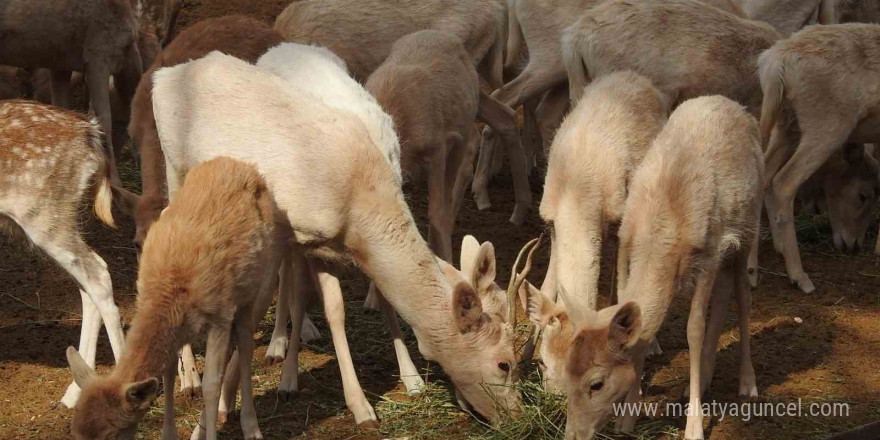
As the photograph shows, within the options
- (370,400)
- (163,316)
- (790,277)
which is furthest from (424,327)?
(790,277)

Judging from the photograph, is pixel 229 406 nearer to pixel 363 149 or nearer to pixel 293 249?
pixel 293 249

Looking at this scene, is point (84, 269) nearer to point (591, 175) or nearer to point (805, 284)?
point (591, 175)

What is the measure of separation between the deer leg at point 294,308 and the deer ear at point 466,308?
110 cm

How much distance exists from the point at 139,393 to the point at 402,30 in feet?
16.7

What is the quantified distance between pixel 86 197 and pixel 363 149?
174 cm

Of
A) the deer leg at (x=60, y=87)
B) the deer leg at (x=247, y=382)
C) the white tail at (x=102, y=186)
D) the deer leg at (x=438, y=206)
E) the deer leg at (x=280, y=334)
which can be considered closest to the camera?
the deer leg at (x=247, y=382)

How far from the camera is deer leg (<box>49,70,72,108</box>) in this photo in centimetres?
1052

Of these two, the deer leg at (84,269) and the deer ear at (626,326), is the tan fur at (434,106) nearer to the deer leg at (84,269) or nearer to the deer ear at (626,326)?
the deer leg at (84,269)

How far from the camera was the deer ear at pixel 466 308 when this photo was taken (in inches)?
237

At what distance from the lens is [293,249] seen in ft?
21.7

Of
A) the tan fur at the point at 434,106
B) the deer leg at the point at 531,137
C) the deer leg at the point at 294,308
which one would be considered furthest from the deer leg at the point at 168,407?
the deer leg at the point at 531,137

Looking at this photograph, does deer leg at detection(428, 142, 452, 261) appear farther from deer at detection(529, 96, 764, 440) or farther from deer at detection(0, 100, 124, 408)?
deer at detection(0, 100, 124, 408)

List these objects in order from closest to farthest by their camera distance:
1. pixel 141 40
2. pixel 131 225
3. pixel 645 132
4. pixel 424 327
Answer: pixel 424 327 → pixel 645 132 → pixel 131 225 → pixel 141 40

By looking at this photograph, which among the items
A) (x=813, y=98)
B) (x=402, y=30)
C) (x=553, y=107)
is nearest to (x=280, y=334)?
(x=402, y=30)
